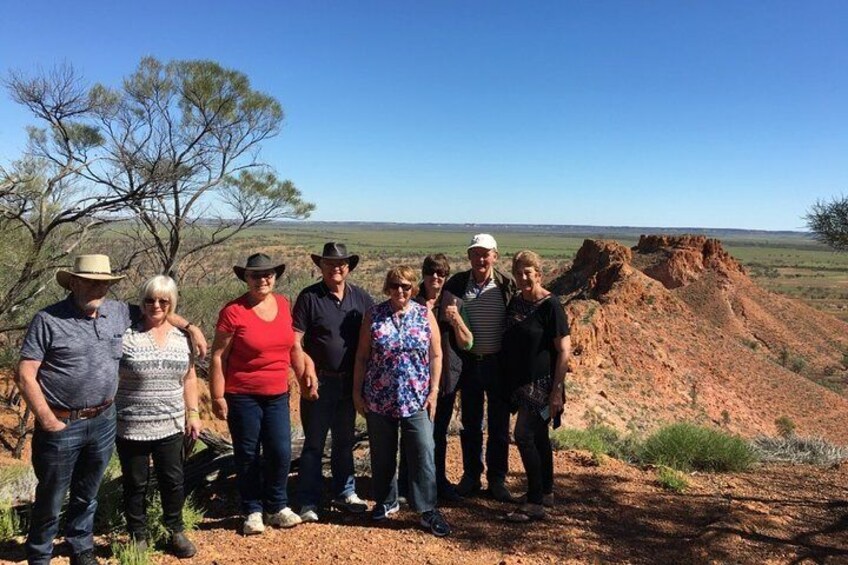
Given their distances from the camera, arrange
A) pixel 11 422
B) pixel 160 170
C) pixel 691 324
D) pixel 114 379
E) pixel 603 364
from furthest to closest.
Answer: pixel 691 324 < pixel 603 364 < pixel 160 170 < pixel 11 422 < pixel 114 379

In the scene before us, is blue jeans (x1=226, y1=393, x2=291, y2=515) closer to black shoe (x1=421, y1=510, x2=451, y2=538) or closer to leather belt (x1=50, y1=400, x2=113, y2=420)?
leather belt (x1=50, y1=400, x2=113, y2=420)

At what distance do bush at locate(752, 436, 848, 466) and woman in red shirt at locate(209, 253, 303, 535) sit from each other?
5.45 metres

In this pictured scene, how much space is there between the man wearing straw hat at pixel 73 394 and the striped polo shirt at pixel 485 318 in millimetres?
2281

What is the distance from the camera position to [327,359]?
13.1 feet

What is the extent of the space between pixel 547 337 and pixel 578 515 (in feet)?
5.03

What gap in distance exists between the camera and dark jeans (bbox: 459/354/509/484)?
4.29m

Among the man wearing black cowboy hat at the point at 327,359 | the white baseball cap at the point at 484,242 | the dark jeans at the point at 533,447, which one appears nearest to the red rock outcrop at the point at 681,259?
the dark jeans at the point at 533,447

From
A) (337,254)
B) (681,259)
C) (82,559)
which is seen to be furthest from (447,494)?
(681,259)

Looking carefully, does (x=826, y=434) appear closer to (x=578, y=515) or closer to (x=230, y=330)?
(x=578, y=515)

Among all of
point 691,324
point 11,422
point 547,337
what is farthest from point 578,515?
point 691,324

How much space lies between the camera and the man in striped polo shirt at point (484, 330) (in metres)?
4.23

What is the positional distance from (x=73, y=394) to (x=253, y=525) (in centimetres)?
149

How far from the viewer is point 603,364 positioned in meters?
18.0

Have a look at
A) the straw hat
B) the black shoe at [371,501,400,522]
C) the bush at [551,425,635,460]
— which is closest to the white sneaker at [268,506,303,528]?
the black shoe at [371,501,400,522]
